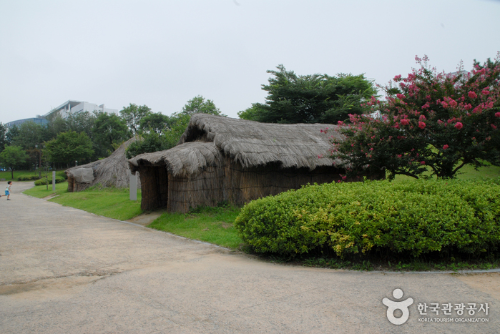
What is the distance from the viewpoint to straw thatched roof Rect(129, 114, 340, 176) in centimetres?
1107

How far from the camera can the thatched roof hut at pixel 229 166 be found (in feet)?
36.8

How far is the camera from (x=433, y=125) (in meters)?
8.55

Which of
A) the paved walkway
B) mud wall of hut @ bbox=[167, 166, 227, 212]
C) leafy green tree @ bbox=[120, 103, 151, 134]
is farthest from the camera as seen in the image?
leafy green tree @ bbox=[120, 103, 151, 134]

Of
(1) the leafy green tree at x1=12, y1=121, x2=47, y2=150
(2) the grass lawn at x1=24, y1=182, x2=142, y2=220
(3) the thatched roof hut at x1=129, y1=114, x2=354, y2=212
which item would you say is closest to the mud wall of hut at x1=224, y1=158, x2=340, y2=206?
(3) the thatched roof hut at x1=129, y1=114, x2=354, y2=212

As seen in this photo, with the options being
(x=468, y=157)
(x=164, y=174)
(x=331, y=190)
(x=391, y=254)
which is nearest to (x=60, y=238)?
(x=164, y=174)

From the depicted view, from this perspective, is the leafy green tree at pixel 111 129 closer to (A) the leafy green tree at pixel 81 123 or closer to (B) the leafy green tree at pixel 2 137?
(A) the leafy green tree at pixel 81 123

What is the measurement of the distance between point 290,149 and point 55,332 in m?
10.3

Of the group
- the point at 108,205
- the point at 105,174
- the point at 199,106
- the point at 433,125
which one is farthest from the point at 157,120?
the point at 433,125

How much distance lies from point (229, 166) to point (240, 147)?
33.3 inches

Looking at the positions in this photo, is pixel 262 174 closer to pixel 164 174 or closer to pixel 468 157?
pixel 164 174

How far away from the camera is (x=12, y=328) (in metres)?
3.29
